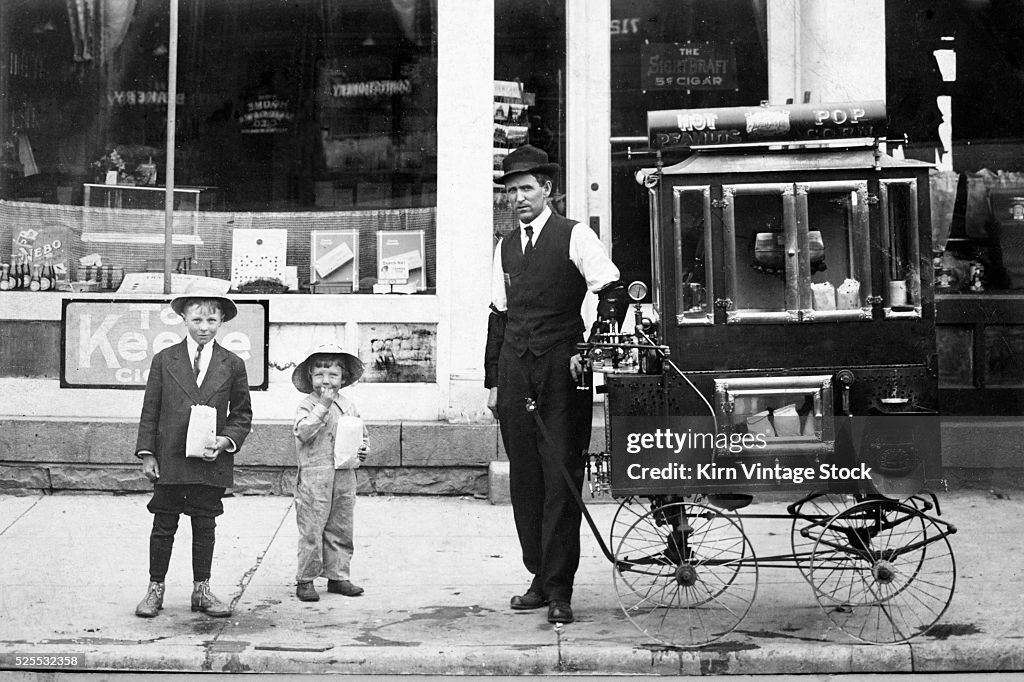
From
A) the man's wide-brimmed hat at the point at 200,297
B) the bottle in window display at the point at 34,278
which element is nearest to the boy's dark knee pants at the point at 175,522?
the man's wide-brimmed hat at the point at 200,297

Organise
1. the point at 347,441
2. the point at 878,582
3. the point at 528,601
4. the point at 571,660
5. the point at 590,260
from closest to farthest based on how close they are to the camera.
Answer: the point at 571,660, the point at 878,582, the point at 590,260, the point at 528,601, the point at 347,441

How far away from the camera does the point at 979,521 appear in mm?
7762

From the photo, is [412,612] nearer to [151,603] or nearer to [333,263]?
[151,603]

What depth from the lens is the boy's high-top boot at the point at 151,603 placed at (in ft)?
18.9

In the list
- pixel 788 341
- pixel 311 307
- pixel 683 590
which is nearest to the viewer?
pixel 788 341

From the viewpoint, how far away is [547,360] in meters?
5.84

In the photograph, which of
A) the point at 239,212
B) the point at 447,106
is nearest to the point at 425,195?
the point at 447,106

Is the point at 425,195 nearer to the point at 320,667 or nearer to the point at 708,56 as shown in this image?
the point at 708,56

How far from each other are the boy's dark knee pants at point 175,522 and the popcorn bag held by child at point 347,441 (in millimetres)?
626

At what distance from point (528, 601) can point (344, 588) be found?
978 millimetres

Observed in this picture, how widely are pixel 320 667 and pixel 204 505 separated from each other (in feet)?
3.61

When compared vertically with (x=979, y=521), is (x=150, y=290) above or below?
above

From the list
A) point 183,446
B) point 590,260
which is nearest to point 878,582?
point 590,260

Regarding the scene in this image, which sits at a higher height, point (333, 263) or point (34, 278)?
point (333, 263)
